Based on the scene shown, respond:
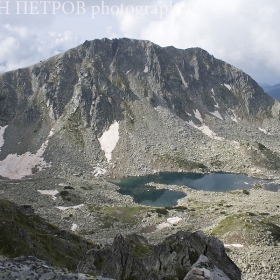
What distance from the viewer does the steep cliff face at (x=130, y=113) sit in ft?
395

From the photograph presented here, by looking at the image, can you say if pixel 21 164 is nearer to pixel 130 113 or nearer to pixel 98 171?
pixel 98 171

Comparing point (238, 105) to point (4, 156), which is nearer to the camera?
point (4, 156)

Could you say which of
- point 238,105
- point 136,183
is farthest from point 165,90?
point 136,183

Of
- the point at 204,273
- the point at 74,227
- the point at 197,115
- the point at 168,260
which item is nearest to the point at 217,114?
the point at 197,115

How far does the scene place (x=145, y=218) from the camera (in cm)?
6788

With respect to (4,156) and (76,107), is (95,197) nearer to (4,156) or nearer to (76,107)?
(4,156)

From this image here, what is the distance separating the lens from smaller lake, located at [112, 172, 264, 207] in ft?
295

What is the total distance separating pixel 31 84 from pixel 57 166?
63.7m

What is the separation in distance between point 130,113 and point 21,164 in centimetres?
5787

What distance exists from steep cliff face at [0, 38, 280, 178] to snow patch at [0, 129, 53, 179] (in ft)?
1.37

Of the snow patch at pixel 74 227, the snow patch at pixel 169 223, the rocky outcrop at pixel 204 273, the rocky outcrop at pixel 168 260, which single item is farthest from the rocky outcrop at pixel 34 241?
the snow patch at pixel 169 223

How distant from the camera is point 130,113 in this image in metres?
146

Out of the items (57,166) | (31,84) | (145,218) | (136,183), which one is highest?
(31,84)

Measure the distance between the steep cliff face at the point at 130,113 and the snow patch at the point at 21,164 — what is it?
0.42 meters
